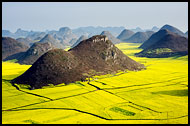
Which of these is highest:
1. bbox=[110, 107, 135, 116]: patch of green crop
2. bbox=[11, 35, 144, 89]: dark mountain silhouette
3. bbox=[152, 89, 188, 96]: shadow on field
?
bbox=[11, 35, 144, 89]: dark mountain silhouette

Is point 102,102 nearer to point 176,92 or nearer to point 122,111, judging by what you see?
point 122,111

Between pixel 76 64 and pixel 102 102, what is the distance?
38.4 meters

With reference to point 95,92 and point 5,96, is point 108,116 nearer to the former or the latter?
point 95,92

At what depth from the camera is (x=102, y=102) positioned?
57.6m

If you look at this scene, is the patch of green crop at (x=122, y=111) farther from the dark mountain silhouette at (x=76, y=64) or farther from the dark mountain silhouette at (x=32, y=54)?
the dark mountain silhouette at (x=32, y=54)

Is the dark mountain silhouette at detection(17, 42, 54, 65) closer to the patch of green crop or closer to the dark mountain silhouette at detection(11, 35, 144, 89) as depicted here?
the dark mountain silhouette at detection(11, 35, 144, 89)

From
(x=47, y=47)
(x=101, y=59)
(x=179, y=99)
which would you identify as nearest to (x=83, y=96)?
(x=179, y=99)

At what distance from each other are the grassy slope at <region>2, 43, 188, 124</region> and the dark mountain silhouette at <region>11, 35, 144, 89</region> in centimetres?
550

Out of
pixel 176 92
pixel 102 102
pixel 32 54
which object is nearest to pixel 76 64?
pixel 102 102

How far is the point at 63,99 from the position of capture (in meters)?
60.4

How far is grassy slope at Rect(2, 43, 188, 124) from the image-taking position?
4656cm

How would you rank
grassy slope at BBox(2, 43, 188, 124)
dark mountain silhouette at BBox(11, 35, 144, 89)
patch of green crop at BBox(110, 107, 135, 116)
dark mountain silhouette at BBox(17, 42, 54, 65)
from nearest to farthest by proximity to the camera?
grassy slope at BBox(2, 43, 188, 124), patch of green crop at BBox(110, 107, 135, 116), dark mountain silhouette at BBox(11, 35, 144, 89), dark mountain silhouette at BBox(17, 42, 54, 65)

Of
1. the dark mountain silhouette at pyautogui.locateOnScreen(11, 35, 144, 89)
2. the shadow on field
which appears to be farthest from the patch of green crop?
the dark mountain silhouette at pyautogui.locateOnScreen(11, 35, 144, 89)

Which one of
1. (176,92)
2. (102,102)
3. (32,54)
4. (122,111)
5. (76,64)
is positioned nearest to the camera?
(122,111)
